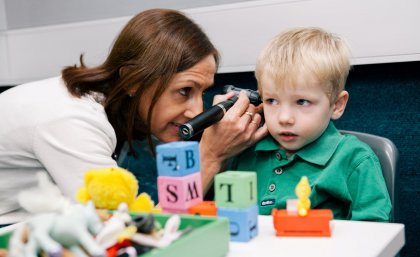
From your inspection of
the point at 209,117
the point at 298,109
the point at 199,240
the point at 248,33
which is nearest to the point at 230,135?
the point at 209,117

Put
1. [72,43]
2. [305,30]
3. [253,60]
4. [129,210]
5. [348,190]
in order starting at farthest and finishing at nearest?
[72,43]
[253,60]
[305,30]
[348,190]
[129,210]

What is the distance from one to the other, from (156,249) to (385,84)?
120cm

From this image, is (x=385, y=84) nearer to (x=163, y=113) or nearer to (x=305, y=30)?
(x=305, y=30)

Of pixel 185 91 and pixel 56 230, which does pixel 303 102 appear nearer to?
pixel 185 91

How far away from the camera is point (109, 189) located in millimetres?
704

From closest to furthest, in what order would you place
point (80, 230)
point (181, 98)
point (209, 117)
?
1. point (80, 230)
2. point (209, 117)
3. point (181, 98)

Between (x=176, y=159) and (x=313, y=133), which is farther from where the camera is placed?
(x=313, y=133)

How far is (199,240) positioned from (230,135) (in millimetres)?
682

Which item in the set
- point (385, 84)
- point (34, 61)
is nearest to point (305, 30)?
point (385, 84)

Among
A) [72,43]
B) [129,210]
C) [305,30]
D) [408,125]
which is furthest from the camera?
[72,43]

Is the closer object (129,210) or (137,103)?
(129,210)

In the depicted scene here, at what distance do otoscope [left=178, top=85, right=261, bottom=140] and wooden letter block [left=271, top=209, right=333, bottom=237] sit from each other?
0.38 m

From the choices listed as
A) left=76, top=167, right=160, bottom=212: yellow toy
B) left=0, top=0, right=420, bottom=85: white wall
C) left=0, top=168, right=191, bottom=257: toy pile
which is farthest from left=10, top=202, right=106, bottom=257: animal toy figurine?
left=0, top=0, right=420, bottom=85: white wall

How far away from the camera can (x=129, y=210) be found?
73 centimetres
